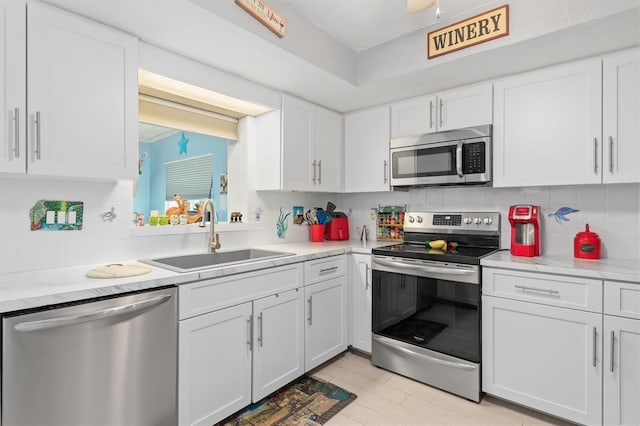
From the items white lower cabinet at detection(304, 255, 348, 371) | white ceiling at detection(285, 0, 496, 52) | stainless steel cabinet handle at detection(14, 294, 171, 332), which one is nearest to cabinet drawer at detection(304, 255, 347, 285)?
white lower cabinet at detection(304, 255, 348, 371)

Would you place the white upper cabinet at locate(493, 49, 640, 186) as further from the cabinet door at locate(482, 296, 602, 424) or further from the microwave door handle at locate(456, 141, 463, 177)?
the cabinet door at locate(482, 296, 602, 424)

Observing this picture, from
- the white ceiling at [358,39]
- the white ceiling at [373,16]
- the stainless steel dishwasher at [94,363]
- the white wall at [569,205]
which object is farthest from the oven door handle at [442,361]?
the white ceiling at [373,16]

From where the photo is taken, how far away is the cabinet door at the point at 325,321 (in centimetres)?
234

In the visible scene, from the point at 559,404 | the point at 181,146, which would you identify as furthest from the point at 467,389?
the point at 181,146

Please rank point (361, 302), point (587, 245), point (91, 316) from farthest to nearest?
point (361, 302)
point (587, 245)
point (91, 316)

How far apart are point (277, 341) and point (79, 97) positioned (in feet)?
5.50

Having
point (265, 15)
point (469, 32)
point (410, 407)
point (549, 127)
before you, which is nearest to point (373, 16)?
point (469, 32)

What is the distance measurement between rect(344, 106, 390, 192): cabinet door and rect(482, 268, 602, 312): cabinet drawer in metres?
1.16

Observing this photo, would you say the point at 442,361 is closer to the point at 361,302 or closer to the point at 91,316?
the point at 361,302

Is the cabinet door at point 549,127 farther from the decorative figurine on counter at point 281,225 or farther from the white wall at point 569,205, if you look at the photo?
the decorative figurine on counter at point 281,225

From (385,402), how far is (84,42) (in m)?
2.54

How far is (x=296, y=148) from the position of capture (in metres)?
2.73

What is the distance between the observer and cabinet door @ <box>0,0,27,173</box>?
1.37 m

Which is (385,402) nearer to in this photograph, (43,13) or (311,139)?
(311,139)
